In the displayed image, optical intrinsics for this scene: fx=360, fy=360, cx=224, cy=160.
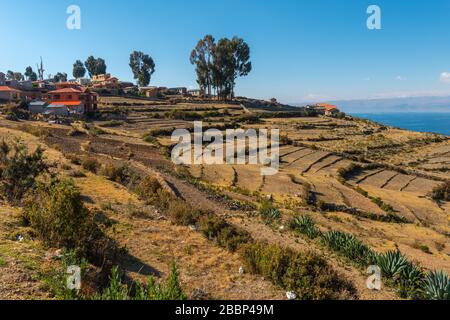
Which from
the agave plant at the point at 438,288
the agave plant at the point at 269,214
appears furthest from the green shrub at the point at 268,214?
the agave plant at the point at 438,288

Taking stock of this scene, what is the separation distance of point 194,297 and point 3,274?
13.3ft

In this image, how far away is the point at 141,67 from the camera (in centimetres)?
10800

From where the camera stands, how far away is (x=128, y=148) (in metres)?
32.6

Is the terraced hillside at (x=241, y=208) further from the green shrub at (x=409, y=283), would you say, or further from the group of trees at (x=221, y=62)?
the group of trees at (x=221, y=62)

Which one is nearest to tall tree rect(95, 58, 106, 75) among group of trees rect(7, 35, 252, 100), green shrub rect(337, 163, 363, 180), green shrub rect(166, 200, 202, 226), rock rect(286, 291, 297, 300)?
group of trees rect(7, 35, 252, 100)

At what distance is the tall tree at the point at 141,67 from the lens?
107 m

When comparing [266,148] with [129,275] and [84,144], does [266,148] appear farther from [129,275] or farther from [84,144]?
[129,275]

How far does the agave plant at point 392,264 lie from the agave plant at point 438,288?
3.64 feet

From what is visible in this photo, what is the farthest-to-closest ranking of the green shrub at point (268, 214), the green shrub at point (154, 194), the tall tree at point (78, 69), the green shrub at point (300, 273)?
the tall tree at point (78, 69)
the green shrub at point (268, 214)
the green shrub at point (154, 194)
the green shrub at point (300, 273)

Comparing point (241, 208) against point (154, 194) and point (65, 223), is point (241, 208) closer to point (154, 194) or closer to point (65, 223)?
point (154, 194)

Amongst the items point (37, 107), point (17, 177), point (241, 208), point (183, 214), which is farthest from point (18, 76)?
point (183, 214)

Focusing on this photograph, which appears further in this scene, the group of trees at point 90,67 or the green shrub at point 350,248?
the group of trees at point 90,67

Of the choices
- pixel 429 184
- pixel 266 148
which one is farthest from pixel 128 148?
pixel 429 184

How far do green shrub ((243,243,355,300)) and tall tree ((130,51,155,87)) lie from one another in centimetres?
10462
